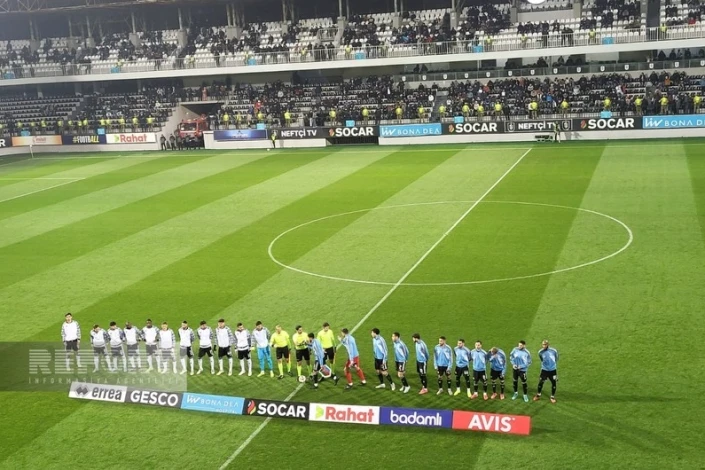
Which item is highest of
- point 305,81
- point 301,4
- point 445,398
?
point 301,4

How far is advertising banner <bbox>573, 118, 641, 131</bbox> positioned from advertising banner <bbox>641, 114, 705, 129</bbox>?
522 millimetres

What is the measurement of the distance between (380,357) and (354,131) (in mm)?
36319

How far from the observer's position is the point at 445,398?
1426cm

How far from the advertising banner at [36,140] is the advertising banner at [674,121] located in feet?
128

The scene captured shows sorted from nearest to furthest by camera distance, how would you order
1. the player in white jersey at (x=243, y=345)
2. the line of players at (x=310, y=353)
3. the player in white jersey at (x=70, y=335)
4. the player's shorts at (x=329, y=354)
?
the line of players at (x=310, y=353)
the player's shorts at (x=329, y=354)
the player in white jersey at (x=243, y=345)
the player in white jersey at (x=70, y=335)

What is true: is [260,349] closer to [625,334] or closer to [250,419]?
[250,419]

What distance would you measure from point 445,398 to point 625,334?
4.61 m

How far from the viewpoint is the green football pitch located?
1272 centimetres

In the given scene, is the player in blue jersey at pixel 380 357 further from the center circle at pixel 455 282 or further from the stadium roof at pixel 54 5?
the stadium roof at pixel 54 5

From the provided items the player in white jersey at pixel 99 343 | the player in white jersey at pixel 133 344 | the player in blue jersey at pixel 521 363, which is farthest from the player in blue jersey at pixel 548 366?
the player in white jersey at pixel 99 343

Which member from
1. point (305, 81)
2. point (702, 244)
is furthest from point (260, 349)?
point (305, 81)

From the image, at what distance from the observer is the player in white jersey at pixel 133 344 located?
53.3ft

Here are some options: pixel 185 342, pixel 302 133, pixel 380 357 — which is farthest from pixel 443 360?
pixel 302 133

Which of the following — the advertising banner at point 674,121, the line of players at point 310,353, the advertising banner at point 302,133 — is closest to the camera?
the line of players at point 310,353
